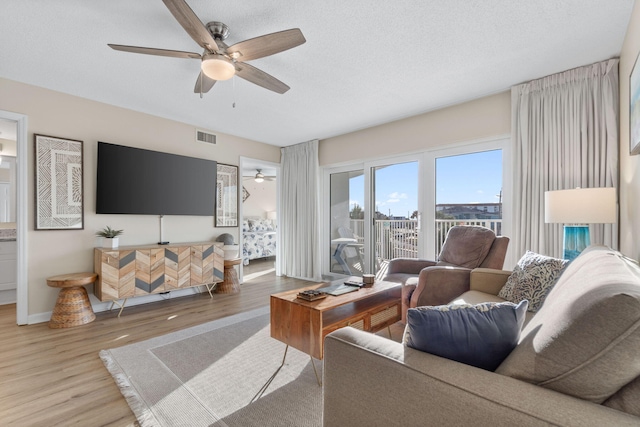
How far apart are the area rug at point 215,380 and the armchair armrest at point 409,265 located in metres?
1.36

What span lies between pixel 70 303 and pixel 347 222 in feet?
12.0

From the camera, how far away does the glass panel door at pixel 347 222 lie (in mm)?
4691

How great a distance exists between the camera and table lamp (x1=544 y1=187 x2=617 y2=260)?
211 centimetres

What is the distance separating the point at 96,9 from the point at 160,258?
250cm

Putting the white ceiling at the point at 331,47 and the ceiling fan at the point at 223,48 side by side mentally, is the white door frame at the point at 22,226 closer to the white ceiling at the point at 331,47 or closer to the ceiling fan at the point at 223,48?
the white ceiling at the point at 331,47

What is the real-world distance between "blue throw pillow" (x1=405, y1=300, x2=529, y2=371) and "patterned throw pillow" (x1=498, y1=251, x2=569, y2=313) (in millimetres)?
1090

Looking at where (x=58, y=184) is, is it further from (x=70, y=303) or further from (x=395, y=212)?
(x=395, y=212)

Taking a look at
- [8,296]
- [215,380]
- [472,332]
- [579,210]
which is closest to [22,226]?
[8,296]

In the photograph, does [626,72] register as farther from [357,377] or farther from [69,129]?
[69,129]

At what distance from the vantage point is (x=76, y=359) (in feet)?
7.32

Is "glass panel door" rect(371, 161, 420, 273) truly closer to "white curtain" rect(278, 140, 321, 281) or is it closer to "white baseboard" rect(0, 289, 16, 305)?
"white curtain" rect(278, 140, 321, 281)

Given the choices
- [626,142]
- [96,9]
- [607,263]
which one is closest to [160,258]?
[96,9]

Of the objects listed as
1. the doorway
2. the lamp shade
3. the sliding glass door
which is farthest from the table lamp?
the doorway

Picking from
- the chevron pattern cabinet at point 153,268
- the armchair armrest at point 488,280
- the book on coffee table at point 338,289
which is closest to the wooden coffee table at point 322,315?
the book on coffee table at point 338,289
